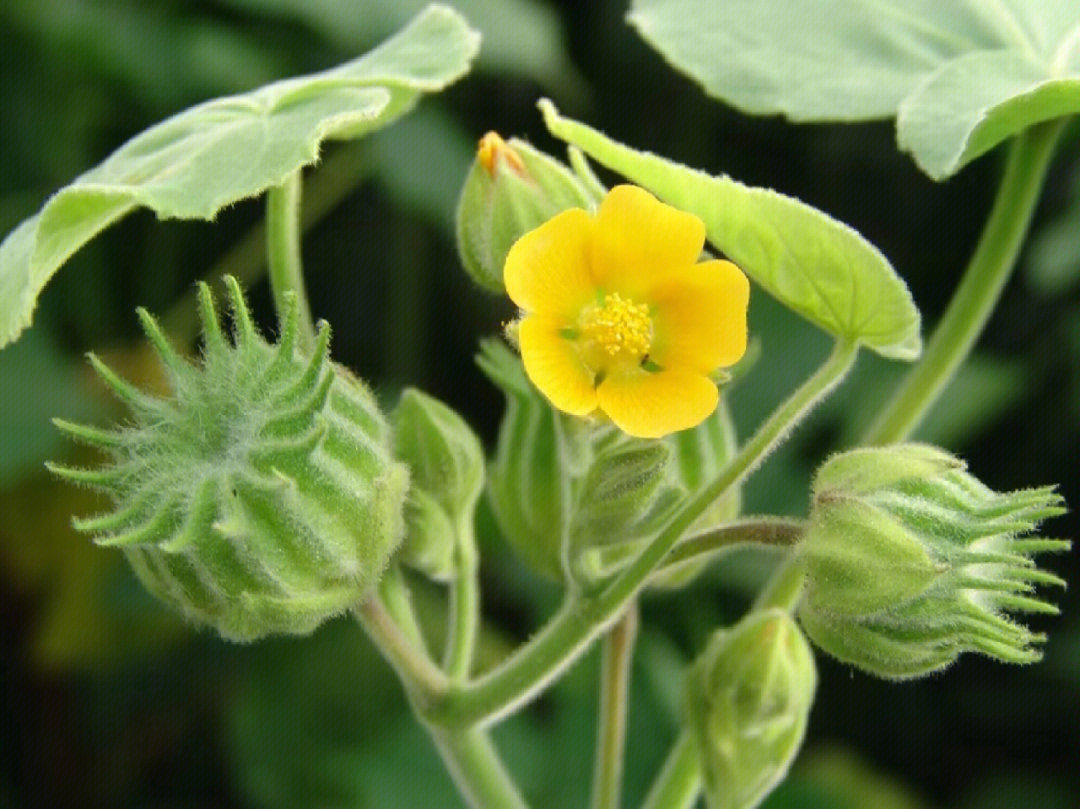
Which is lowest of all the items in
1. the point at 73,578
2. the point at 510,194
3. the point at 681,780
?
the point at 73,578

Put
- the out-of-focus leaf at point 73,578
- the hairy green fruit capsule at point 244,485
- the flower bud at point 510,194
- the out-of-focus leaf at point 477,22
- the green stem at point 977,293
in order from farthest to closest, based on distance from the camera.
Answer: the out-of-focus leaf at point 73,578 → the out-of-focus leaf at point 477,22 → the green stem at point 977,293 → the flower bud at point 510,194 → the hairy green fruit capsule at point 244,485

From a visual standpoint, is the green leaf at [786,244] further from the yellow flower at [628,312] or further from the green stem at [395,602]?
the green stem at [395,602]

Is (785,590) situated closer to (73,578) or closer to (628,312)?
(628,312)

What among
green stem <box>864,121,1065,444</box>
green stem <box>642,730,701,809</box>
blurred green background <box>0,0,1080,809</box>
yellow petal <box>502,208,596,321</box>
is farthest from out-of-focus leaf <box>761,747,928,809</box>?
yellow petal <box>502,208,596,321</box>

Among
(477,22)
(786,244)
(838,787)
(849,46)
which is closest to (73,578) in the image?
(477,22)

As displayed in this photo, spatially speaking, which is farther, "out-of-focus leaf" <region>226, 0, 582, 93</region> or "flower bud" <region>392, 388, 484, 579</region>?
"out-of-focus leaf" <region>226, 0, 582, 93</region>

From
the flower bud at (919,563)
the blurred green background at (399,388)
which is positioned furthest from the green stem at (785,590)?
the blurred green background at (399,388)

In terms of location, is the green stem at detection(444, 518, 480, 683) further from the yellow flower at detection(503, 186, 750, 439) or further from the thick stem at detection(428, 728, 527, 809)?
the yellow flower at detection(503, 186, 750, 439)
